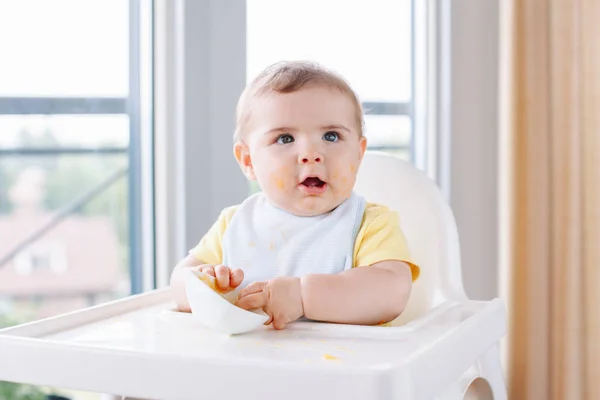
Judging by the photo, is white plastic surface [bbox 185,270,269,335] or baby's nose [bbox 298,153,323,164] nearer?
white plastic surface [bbox 185,270,269,335]

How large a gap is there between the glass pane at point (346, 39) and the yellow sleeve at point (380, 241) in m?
0.68

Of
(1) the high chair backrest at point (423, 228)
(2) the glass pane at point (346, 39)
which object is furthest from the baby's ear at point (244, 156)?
(2) the glass pane at point (346, 39)

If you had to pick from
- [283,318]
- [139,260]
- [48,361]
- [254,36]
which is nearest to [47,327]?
[48,361]

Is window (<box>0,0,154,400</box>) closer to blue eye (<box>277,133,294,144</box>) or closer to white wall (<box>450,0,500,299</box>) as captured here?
blue eye (<box>277,133,294,144</box>)

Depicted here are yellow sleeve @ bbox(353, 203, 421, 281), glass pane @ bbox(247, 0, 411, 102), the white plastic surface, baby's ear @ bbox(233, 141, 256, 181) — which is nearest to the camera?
the white plastic surface

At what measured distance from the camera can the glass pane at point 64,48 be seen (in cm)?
133

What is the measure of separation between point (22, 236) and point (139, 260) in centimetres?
24

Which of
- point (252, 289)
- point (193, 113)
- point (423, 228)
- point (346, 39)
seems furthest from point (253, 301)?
point (346, 39)

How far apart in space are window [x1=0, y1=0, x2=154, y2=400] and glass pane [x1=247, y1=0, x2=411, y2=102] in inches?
9.6

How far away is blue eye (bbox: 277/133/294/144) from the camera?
945 mm

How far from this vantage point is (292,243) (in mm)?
953

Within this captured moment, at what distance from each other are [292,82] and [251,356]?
14.9 inches

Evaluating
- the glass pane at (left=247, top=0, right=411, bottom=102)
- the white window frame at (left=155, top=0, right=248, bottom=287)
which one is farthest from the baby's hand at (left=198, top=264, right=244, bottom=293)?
the glass pane at (left=247, top=0, right=411, bottom=102)

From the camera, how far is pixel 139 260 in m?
1.52
